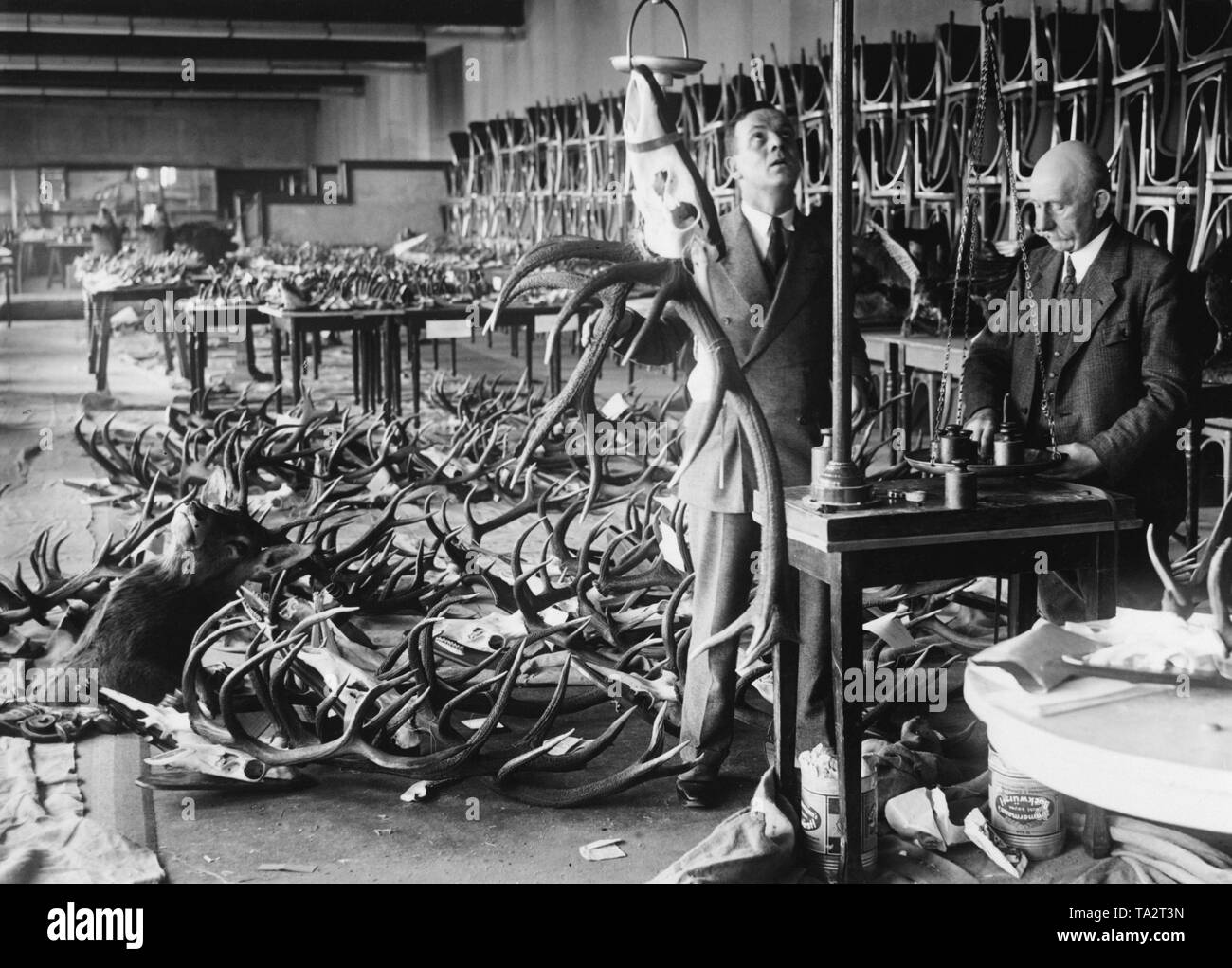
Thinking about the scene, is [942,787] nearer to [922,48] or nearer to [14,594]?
[14,594]

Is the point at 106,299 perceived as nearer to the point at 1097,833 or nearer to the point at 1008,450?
the point at 1008,450

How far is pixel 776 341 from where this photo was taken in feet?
10.7

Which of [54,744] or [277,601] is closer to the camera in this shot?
[54,744]

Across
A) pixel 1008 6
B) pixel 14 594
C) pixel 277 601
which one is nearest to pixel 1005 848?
pixel 277 601

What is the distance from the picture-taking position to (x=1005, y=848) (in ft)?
9.61

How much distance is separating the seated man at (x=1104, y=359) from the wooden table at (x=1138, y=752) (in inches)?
40.8

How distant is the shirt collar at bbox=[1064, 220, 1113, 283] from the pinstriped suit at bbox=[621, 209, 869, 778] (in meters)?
0.58

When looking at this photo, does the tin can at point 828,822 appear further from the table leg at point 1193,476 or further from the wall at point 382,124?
the wall at point 382,124

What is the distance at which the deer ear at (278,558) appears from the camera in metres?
4.02

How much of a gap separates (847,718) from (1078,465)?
0.91 metres

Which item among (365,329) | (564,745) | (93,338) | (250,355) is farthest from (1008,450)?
(93,338)

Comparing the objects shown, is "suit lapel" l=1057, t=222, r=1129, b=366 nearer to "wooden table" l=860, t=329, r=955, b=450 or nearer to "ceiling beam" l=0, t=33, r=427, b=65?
"wooden table" l=860, t=329, r=955, b=450

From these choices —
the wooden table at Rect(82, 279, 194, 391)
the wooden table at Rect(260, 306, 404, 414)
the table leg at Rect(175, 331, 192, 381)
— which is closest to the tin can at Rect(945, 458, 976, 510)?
the wooden table at Rect(260, 306, 404, 414)
